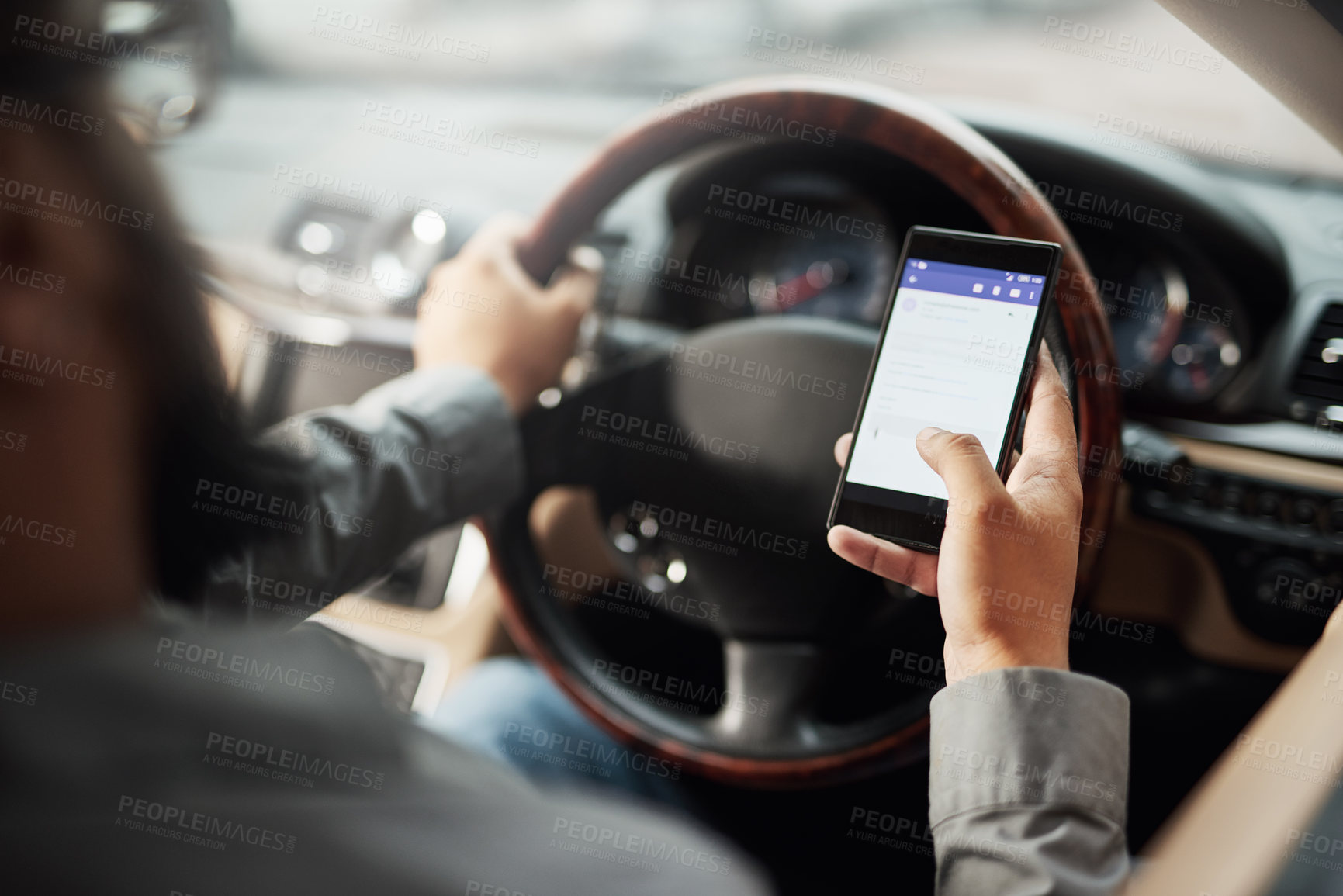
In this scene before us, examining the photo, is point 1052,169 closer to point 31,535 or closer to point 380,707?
point 380,707

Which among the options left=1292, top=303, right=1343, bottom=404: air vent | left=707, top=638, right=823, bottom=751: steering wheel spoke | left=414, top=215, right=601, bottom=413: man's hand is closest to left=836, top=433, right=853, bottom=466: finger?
left=707, top=638, right=823, bottom=751: steering wheel spoke

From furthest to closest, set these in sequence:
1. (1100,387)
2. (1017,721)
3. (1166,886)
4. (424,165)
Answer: (424,165) → (1100,387) → (1017,721) → (1166,886)

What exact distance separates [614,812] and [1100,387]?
1.31 feet

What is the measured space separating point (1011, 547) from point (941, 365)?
0.13 meters

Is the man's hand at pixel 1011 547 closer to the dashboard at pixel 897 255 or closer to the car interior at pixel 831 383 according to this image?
the car interior at pixel 831 383

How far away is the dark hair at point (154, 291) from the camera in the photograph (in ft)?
1.56

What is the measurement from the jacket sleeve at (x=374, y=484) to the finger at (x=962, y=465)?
1.47ft

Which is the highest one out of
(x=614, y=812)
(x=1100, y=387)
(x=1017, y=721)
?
(x=1100, y=387)

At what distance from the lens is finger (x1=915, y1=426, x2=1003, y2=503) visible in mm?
504

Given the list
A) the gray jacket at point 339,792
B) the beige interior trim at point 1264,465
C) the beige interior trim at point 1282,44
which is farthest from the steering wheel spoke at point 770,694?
the beige interior trim at point 1282,44

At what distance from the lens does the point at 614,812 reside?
62 cm

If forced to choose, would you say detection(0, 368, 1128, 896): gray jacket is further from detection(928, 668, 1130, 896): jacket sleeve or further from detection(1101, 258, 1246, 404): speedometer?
detection(1101, 258, 1246, 404): speedometer

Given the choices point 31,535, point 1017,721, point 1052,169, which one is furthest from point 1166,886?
point 1052,169

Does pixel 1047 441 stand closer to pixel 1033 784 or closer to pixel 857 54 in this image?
pixel 1033 784
